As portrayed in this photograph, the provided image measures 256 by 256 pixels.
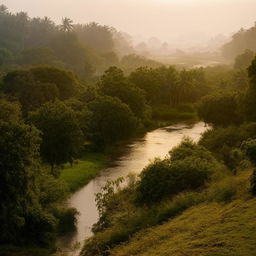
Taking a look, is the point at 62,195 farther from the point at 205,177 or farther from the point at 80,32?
the point at 80,32

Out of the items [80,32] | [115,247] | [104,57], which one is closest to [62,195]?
[115,247]

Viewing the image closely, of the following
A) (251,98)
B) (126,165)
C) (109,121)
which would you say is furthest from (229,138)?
(109,121)

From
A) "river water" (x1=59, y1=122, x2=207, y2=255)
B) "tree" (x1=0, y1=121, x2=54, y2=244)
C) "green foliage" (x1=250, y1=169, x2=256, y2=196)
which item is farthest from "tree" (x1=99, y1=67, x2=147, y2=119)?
"green foliage" (x1=250, y1=169, x2=256, y2=196)

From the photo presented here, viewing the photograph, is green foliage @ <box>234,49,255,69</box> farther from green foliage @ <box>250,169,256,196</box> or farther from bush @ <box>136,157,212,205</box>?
green foliage @ <box>250,169,256,196</box>

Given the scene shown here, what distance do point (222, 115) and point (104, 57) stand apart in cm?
8599

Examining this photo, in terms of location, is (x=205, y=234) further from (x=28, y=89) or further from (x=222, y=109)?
(x=28, y=89)

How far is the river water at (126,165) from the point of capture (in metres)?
28.7

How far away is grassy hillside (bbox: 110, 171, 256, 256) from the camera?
16703 mm

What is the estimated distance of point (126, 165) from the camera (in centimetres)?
4569

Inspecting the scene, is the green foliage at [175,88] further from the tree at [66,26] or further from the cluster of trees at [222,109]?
the tree at [66,26]

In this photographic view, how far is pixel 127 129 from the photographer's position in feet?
178

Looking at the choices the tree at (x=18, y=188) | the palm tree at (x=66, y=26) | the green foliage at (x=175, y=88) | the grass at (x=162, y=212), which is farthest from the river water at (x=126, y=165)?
the palm tree at (x=66, y=26)

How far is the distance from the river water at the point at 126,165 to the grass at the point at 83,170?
55 centimetres

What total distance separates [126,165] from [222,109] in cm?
1296
